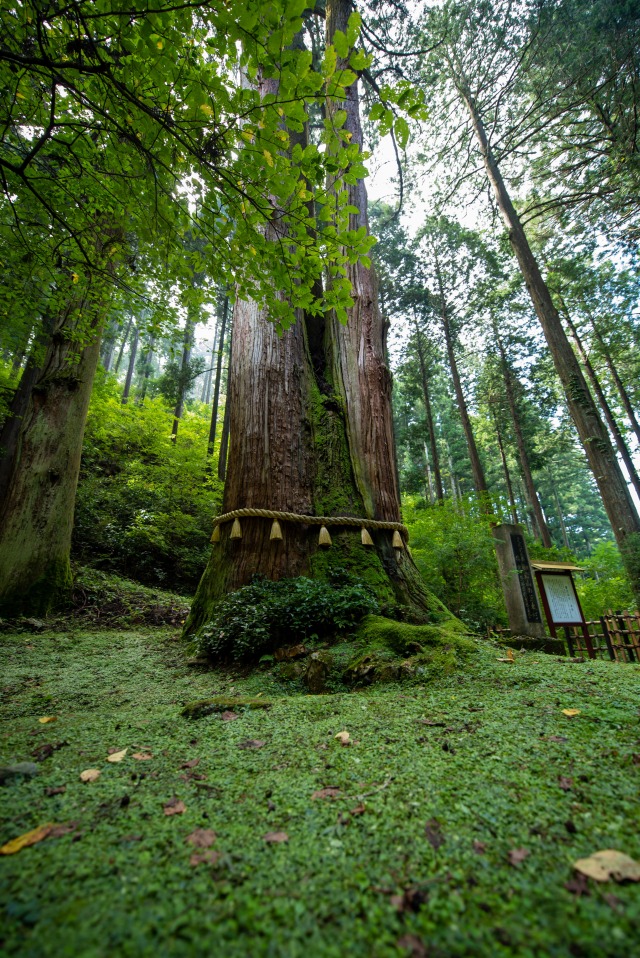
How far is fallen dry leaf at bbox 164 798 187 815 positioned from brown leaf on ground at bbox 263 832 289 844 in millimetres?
257

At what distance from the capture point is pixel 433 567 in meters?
6.75

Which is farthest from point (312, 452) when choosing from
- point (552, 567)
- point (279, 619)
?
point (552, 567)

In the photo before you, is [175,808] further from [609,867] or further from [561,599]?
[561,599]

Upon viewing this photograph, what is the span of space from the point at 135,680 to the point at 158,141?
3207 mm

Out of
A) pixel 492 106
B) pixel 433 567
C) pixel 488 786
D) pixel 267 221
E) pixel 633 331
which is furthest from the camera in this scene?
pixel 633 331

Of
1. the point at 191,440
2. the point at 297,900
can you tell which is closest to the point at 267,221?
the point at 297,900

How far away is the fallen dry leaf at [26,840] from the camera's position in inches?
33.5

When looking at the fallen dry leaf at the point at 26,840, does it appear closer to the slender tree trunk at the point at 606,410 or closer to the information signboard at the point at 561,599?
the information signboard at the point at 561,599

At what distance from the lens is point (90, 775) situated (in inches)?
47.8

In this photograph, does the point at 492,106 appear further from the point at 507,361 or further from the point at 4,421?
the point at 4,421

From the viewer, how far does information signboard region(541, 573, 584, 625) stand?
632cm

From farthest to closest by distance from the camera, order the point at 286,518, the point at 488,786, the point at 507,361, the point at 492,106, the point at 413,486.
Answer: the point at 507,361
the point at 413,486
the point at 492,106
the point at 286,518
the point at 488,786

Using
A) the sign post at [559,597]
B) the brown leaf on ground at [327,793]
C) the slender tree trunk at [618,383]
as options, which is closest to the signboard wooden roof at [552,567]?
the sign post at [559,597]

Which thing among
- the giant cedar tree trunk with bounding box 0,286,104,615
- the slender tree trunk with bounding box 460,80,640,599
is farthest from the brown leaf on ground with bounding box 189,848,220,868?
the slender tree trunk with bounding box 460,80,640,599
